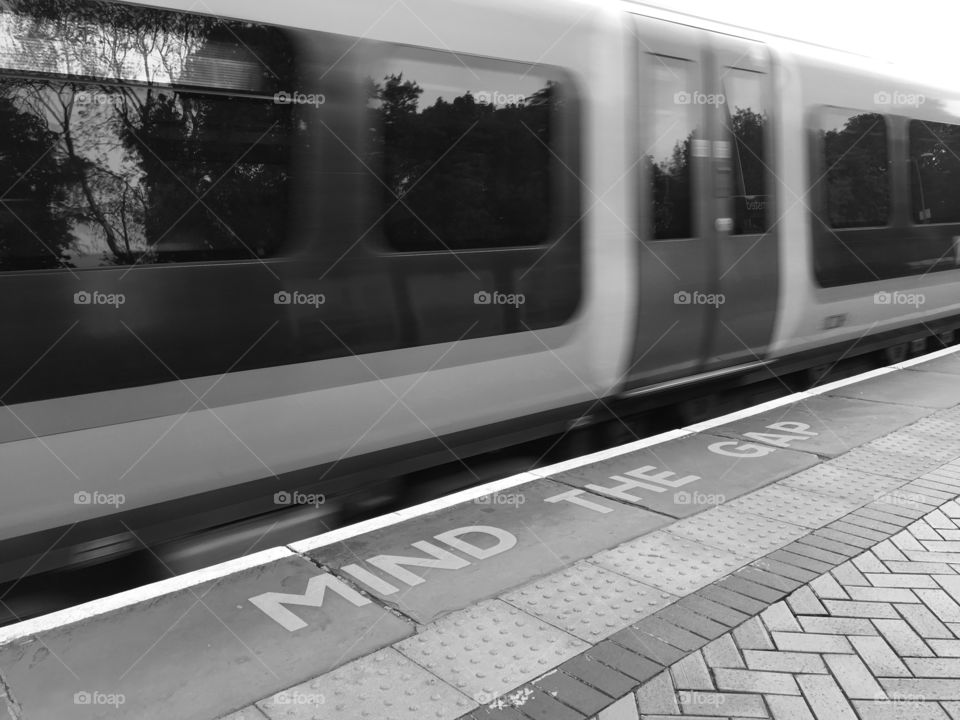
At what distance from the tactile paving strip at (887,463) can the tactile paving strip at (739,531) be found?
4.04 ft

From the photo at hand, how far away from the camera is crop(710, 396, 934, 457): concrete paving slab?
5840 millimetres

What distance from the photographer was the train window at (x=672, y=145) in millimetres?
5727

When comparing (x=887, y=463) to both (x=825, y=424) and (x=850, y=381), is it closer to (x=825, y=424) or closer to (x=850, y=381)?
(x=825, y=424)

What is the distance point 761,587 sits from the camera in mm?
3547

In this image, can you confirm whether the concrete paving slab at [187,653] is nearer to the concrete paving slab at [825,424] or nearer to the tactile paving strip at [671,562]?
the tactile paving strip at [671,562]

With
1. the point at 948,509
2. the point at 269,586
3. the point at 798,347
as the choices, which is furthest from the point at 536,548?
the point at 798,347

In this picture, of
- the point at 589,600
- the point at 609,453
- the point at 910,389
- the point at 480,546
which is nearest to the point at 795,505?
the point at 609,453

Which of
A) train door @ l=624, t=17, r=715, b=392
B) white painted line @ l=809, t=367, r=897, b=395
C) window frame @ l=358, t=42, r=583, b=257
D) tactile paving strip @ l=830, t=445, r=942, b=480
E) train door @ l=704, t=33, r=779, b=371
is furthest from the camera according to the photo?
white painted line @ l=809, t=367, r=897, b=395

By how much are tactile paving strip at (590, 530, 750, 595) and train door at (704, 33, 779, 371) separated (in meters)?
2.52

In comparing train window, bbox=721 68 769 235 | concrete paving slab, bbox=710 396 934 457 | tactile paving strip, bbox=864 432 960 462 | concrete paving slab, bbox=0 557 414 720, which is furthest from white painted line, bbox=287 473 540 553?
train window, bbox=721 68 769 235

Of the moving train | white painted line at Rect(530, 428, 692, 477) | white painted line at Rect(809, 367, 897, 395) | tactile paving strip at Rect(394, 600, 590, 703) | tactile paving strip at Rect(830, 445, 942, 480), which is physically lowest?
tactile paving strip at Rect(394, 600, 590, 703)

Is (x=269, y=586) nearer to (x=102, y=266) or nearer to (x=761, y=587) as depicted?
(x=102, y=266)

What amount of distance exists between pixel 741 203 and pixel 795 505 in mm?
2761

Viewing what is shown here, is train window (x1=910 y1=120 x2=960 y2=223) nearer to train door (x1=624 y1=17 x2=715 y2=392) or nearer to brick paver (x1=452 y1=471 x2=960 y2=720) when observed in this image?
train door (x1=624 y1=17 x2=715 y2=392)
